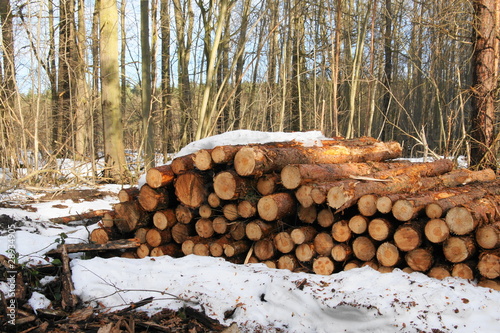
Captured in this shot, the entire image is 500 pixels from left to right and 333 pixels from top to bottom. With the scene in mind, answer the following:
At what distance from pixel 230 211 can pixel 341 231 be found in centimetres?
122

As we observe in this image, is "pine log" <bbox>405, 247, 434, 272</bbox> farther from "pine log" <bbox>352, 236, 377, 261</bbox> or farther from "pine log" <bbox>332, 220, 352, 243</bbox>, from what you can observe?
"pine log" <bbox>332, 220, 352, 243</bbox>

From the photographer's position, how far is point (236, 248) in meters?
4.28

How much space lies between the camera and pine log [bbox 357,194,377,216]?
383 centimetres

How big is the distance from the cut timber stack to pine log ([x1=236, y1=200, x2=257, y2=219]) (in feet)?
0.04

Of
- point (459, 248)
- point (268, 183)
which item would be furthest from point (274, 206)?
point (459, 248)

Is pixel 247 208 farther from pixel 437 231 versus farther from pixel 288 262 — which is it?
pixel 437 231

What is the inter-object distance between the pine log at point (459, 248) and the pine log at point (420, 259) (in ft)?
0.47

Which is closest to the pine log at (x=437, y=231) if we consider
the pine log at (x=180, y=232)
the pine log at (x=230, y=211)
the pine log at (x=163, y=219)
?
the pine log at (x=230, y=211)

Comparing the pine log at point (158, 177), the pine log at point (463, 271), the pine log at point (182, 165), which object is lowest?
the pine log at point (463, 271)

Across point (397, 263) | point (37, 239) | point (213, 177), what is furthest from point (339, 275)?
point (37, 239)

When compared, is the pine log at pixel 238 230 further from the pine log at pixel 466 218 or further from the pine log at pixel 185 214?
the pine log at pixel 466 218

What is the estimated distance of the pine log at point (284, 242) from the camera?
4.11 metres

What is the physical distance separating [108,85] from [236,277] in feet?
24.6

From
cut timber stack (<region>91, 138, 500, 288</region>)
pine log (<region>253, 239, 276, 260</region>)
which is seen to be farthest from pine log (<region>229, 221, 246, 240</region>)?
pine log (<region>253, 239, 276, 260</region>)
